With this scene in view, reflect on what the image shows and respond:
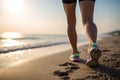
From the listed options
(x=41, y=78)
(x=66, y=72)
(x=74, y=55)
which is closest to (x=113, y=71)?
(x=66, y=72)

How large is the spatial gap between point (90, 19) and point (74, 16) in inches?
30.1

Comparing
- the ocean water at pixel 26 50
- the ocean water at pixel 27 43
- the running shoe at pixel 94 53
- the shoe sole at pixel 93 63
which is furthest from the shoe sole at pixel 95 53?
the ocean water at pixel 27 43

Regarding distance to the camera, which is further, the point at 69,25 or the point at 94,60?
the point at 69,25

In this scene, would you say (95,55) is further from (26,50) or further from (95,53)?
(26,50)

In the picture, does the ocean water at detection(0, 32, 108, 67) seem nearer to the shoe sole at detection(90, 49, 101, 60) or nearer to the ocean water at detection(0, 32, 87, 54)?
the ocean water at detection(0, 32, 87, 54)

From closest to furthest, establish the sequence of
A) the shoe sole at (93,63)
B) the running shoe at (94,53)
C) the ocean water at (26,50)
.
→ the running shoe at (94,53)
the shoe sole at (93,63)
the ocean water at (26,50)

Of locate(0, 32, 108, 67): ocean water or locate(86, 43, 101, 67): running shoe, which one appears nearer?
locate(86, 43, 101, 67): running shoe

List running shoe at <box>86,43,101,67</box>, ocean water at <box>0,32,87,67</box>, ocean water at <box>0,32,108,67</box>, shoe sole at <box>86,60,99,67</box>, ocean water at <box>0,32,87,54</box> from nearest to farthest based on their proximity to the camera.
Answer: running shoe at <box>86,43,101,67</box>
shoe sole at <box>86,60,99,67</box>
ocean water at <box>0,32,108,67</box>
ocean water at <box>0,32,87,67</box>
ocean water at <box>0,32,87,54</box>

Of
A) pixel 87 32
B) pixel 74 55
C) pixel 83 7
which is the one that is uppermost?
pixel 83 7

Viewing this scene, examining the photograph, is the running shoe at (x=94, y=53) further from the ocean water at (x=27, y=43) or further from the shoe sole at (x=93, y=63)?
the ocean water at (x=27, y=43)

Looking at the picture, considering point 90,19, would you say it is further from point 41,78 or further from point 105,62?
point 41,78

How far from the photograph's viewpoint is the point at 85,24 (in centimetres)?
363

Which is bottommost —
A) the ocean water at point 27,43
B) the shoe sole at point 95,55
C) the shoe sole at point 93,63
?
the ocean water at point 27,43

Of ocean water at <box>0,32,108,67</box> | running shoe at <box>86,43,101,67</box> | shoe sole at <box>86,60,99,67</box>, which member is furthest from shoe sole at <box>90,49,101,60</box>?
ocean water at <box>0,32,108,67</box>
